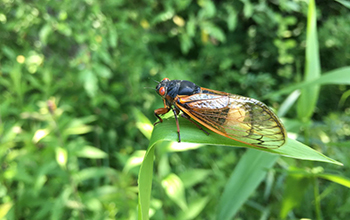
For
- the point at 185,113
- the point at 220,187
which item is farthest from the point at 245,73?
the point at 185,113

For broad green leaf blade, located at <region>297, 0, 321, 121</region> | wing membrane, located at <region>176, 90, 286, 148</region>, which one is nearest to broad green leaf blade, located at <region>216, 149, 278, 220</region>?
wing membrane, located at <region>176, 90, 286, 148</region>

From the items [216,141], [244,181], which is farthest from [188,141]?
[244,181]

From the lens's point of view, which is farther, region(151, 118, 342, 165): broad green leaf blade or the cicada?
the cicada

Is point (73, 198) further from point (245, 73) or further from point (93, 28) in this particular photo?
point (245, 73)

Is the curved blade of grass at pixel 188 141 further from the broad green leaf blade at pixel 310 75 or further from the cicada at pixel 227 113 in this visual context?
the broad green leaf blade at pixel 310 75

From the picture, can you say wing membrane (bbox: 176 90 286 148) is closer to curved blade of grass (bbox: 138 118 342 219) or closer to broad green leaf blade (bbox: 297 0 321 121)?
curved blade of grass (bbox: 138 118 342 219)
